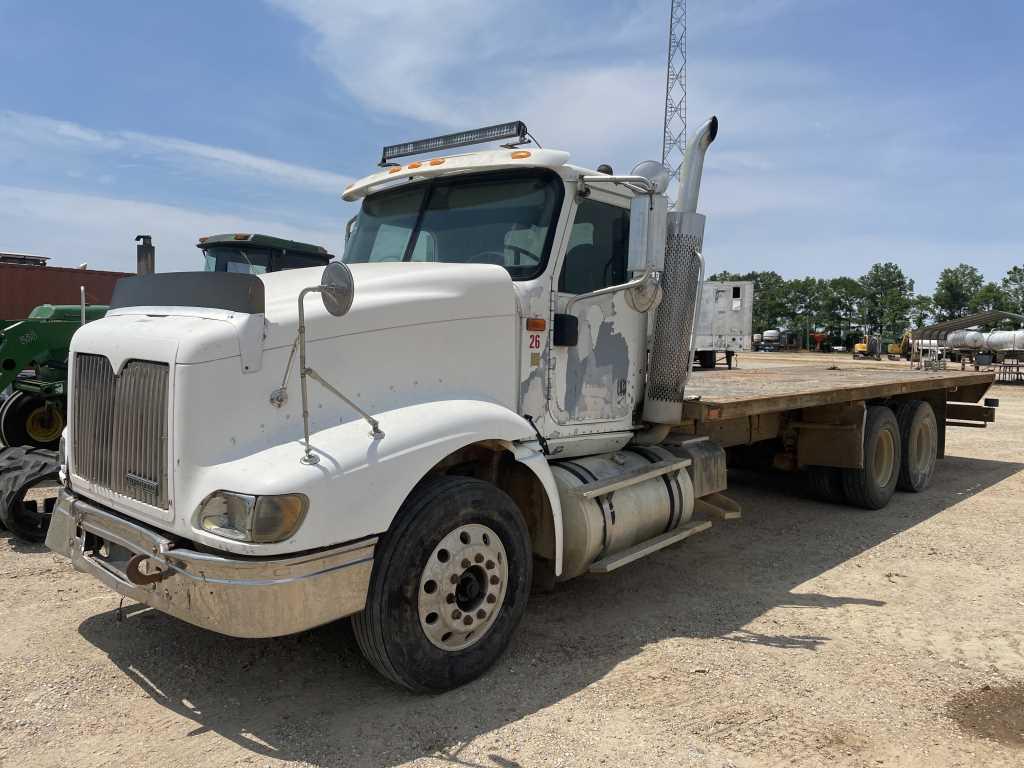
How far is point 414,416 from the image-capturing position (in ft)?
11.4

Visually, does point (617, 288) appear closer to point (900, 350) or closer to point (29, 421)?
point (29, 421)

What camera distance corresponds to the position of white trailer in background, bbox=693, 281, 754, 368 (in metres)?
22.3

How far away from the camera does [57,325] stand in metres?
8.08

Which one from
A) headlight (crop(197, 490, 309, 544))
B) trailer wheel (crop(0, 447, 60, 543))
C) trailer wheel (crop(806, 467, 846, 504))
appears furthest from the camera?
A: trailer wheel (crop(806, 467, 846, 504))

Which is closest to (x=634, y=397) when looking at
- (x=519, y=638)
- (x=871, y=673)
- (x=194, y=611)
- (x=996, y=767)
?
(x=519, y=638)

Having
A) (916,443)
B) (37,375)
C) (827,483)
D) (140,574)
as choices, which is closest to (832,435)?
(827,483)

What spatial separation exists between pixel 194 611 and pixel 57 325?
6389mm

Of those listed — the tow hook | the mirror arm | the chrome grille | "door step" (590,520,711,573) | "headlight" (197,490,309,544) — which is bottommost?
"door step" (590,520,711,573)

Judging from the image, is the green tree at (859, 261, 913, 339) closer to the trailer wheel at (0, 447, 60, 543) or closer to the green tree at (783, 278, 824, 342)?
the green tree at (783, 278, 824, 342)

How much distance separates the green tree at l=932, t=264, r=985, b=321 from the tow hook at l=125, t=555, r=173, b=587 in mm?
85979

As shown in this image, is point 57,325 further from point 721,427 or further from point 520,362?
point 721,427

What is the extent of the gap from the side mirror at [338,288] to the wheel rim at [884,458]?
6.63 metres

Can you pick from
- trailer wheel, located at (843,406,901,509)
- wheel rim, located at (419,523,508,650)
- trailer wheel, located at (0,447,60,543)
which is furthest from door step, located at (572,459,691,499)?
trailer wheel, located at (0,447,60,543)

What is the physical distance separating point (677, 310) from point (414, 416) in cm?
237
